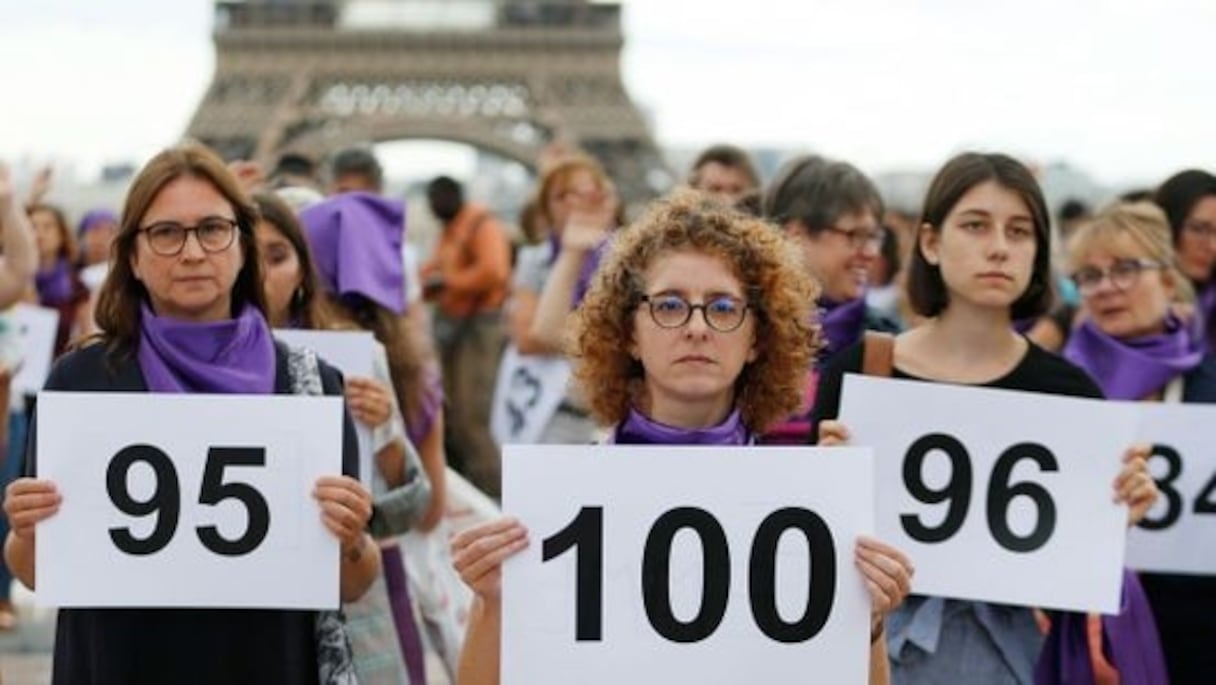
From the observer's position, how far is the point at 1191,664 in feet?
17.1

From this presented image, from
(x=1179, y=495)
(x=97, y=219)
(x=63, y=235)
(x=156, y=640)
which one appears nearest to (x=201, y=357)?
(x=156, y=640)

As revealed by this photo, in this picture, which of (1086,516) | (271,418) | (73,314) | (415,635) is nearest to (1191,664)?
(1086,516)

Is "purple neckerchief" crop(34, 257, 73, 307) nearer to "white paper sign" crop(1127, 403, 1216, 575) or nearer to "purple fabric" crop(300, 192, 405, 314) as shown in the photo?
"purple fabric" crop(300, 192, 405, 314)

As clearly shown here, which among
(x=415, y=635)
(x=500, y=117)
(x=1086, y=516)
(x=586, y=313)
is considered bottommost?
(x=415, y=635)

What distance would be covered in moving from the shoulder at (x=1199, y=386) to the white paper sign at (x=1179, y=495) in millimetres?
287

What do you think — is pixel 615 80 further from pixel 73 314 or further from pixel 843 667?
pixel 843 667

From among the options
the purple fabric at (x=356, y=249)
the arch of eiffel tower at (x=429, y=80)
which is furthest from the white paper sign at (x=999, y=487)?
the arch of eiffel tower at (x=429, y=80)

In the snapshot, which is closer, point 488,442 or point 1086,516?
point 1086,516

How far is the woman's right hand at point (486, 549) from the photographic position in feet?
11.5

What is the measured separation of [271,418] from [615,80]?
4687 centimetres

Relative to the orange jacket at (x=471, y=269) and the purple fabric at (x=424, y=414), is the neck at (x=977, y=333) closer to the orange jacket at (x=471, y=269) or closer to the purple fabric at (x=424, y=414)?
the purple fabric at (x=424, y=414)

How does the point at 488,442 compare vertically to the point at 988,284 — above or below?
below

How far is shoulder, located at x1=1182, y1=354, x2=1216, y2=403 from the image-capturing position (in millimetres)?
5496

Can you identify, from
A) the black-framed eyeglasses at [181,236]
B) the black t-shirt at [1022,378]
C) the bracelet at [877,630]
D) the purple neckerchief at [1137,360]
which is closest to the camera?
the bracelet at [877,630]
